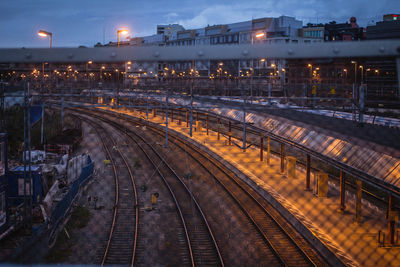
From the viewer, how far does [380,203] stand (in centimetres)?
401

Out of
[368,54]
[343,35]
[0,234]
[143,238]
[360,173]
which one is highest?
[343,35]

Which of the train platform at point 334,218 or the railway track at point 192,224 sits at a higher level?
the train platform at point 334,218

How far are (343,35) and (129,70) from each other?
19880 millimetres

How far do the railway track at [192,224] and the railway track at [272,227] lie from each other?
526 mm

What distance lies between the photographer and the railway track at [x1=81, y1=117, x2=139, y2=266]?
307 cm

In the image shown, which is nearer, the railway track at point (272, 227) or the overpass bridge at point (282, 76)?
the overpass bridge at point (282, 76)

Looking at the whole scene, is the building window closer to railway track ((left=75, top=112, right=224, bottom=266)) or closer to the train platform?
railway track ((left=75, top=112, right=224, bottom=266))

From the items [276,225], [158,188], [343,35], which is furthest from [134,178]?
[343,35]

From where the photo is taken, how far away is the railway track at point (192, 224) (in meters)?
3.05

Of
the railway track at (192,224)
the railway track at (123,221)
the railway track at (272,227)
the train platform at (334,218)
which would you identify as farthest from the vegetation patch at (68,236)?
the train platform at (334,218)

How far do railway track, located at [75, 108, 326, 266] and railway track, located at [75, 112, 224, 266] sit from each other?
526mm

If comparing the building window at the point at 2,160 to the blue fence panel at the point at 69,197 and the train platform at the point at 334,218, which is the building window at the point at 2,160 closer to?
the blue fence panel at the point at 69,197

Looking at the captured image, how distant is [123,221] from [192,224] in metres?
0.80

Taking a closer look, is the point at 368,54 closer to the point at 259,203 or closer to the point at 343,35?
the point at 259,203
